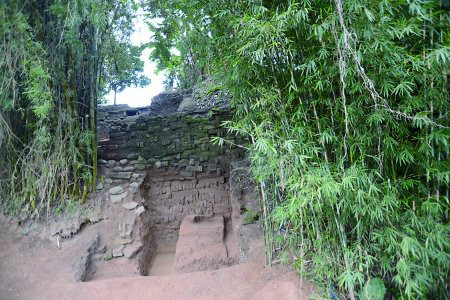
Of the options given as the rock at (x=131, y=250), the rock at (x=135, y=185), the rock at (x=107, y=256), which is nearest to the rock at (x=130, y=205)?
the rock at (x=135, y=185)

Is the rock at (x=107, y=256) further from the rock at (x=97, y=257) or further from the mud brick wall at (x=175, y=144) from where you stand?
the mud brick wall at (x=175, y=144)

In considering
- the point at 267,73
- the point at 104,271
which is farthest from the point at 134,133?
the point at 267,73

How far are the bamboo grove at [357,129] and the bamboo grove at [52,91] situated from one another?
6.66 feet

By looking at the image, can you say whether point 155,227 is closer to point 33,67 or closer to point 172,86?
point 33,67

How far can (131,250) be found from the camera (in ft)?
12.5

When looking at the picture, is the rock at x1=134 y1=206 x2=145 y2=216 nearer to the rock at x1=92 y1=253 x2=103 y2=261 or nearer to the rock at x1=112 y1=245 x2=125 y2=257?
the rock at x1=112 y1=245 x2=125 y2=257

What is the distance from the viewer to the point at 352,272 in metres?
2.16

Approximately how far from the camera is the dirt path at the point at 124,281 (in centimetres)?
268

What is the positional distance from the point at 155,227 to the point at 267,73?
9.86ft

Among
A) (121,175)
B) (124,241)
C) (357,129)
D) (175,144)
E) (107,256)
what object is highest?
(357,129)

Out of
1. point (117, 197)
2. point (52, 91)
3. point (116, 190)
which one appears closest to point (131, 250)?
point (117, 197)

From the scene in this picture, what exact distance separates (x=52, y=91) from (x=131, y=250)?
6.75ft

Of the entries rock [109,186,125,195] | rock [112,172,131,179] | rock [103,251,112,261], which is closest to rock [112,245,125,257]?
rock [103,251,112,261]

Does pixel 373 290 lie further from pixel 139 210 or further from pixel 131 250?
pixel 139 210
